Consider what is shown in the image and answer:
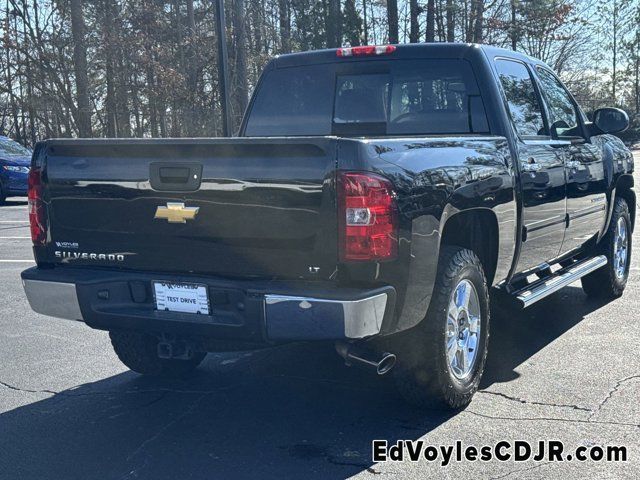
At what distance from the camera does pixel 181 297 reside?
4.12 meters

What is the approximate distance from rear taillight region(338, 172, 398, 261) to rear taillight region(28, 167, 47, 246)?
178 centimetres

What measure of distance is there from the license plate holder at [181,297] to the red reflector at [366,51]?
2.56 meters

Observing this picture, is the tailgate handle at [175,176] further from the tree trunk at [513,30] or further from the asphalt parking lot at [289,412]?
the tree trunk at [513,30]

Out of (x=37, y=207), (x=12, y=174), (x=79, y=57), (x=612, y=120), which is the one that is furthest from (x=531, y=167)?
(x=79, y=57)

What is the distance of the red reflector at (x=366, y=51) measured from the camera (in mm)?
5902

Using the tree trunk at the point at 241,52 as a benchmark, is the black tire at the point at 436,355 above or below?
below

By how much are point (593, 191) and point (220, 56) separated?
11610 mm

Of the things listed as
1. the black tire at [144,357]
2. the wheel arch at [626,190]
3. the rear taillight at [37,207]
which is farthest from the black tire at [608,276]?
the rear taillight at [37,207]

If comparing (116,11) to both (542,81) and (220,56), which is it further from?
(542,81)

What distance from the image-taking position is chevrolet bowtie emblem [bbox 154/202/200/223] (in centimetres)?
414

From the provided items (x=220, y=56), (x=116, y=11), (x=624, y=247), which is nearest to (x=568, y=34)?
(x=116, y=11)

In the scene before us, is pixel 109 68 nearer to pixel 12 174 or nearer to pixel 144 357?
pixel 12 174

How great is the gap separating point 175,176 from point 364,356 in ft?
4.20

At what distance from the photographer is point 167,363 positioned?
5387 millimetres
